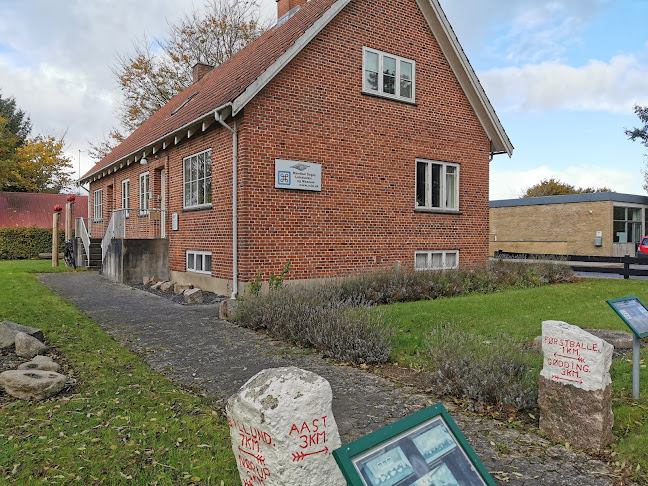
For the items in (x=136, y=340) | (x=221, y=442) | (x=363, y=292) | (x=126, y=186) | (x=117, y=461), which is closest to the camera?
(x=117, y=461)

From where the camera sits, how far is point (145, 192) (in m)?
17.2

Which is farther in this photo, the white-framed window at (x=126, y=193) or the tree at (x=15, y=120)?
the tree at (x=15, y=120)

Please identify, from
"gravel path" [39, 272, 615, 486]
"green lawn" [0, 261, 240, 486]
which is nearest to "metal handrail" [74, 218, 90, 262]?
"gravel path" [39, 272, 615, 486]

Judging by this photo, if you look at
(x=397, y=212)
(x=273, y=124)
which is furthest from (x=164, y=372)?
(x=397, y=212)

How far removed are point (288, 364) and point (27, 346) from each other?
3.34m

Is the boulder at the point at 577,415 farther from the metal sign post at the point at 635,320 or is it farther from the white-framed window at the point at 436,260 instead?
the white-framed window at the point at 436,260

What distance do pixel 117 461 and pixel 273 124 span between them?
29.6 ft

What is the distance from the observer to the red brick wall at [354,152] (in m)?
11.4

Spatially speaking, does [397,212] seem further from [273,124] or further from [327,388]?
[327,388]

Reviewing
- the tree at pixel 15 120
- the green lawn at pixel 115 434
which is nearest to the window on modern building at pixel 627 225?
the green lawn at pixel 115 434

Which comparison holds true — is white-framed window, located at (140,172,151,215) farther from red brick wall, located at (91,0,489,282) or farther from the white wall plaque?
the white wall plaque

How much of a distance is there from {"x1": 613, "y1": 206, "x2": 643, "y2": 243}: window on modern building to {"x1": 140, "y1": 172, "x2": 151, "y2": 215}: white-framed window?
23558mm

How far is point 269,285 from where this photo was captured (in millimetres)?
11320

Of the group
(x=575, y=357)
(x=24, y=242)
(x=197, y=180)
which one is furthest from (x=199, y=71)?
(x=575, y=357)
